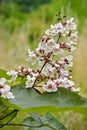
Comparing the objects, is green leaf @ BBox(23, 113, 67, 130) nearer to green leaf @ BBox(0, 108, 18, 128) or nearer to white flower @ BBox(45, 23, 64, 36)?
green leaf @ BBox(0, 108, 18, 128)

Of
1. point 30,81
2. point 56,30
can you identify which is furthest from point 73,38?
point 30,81

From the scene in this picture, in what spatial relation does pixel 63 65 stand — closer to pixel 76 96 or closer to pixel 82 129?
pixel 76 96

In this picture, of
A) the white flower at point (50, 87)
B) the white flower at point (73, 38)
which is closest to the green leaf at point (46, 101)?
the white flower at point (50, 87)

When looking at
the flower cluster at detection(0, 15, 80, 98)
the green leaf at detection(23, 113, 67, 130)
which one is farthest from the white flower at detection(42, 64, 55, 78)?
the green leaf at detection(23, 113, 67, 130)

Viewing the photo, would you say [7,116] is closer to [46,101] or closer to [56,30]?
[46,101]

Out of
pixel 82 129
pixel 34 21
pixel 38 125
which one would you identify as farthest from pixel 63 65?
pixel 34 21

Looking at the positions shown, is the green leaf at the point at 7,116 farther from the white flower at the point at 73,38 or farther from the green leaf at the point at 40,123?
the white flower at the point at 73,38
